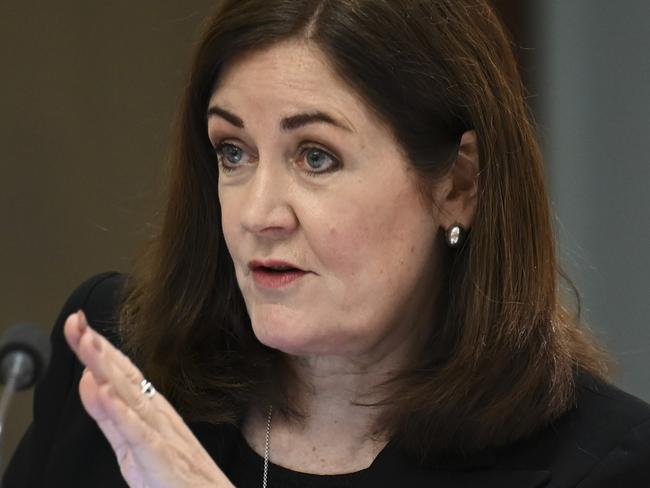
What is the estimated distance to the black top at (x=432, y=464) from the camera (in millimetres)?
1928

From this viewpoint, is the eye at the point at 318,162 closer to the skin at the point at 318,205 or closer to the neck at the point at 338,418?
the skin at the point at 318,205

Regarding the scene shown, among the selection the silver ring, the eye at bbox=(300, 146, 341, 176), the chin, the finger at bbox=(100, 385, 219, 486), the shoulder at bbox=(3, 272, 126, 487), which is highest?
the eye at bbox=(300, 146, 341, 176)

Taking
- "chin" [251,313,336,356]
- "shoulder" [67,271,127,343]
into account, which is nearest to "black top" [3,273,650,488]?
"shoulder" [67,271,127,343]

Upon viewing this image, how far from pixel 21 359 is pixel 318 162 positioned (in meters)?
0.56

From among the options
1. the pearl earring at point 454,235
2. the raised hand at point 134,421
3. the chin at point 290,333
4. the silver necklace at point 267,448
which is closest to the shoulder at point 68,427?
the silver necklace at point 267,448

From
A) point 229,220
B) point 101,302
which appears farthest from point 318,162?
point 101,302

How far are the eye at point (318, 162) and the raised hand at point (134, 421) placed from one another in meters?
0.45

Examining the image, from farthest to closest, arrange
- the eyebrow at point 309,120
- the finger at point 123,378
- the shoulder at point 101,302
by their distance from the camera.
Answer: the shoulder at point 101,302 < the eyebrow at point 309,120 < the finger at point 123,378

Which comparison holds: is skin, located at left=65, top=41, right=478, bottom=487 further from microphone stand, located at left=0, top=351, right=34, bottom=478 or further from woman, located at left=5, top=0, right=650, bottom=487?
microphone stand, located at left=0, top=351, right=34, bottom=478

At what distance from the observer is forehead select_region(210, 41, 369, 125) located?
1.90 meters

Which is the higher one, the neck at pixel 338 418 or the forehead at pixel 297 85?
the forehead at pixel 297 85

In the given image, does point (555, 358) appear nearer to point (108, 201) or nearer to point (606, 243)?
point (606, 243)

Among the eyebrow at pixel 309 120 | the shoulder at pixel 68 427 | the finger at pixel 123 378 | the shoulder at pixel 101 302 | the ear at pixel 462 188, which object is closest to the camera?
the finger at pixel 123 378

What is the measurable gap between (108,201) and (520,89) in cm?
194
